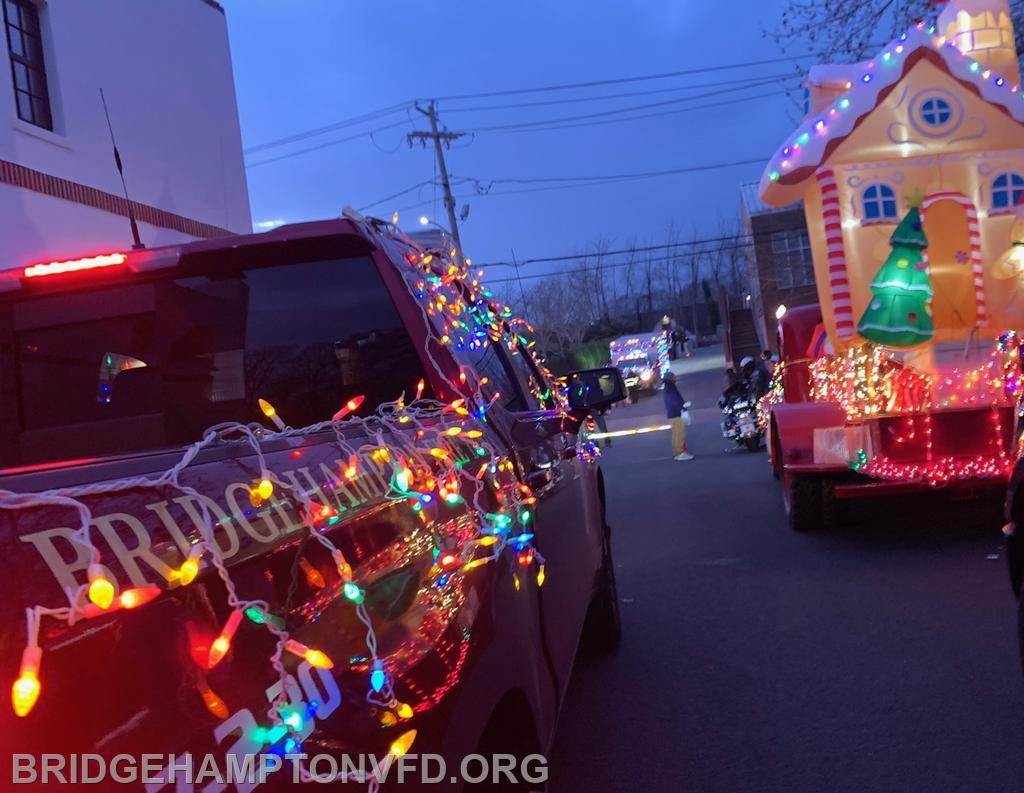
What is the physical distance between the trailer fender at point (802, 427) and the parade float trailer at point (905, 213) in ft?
0.12

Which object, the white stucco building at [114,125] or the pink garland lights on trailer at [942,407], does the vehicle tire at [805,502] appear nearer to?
the pink garland lights on trailer at [942,407]

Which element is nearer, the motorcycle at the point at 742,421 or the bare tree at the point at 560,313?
the motorcycle at the point at 742,421

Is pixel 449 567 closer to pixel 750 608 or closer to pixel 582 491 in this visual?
pixel 582 491

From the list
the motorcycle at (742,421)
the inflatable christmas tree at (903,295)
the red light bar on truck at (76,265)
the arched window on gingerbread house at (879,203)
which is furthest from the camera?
the motorcycle at (742,421)

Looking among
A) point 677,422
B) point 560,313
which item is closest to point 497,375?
point 677,422

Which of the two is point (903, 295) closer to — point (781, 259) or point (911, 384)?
point (911, 384)

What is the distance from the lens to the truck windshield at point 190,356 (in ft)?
10.1

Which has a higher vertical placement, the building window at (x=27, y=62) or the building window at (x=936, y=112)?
the building window at (x=27, y=62)

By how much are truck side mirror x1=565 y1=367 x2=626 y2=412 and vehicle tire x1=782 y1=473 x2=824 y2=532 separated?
345 cm

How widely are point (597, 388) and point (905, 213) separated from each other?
5.39 metres

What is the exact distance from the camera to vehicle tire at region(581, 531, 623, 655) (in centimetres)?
525

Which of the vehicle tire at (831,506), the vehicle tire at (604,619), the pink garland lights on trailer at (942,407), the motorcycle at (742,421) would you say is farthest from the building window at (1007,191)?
the motorcycle at (742,421)

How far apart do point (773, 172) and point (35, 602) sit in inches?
366

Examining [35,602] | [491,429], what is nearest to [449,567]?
[491,429]
